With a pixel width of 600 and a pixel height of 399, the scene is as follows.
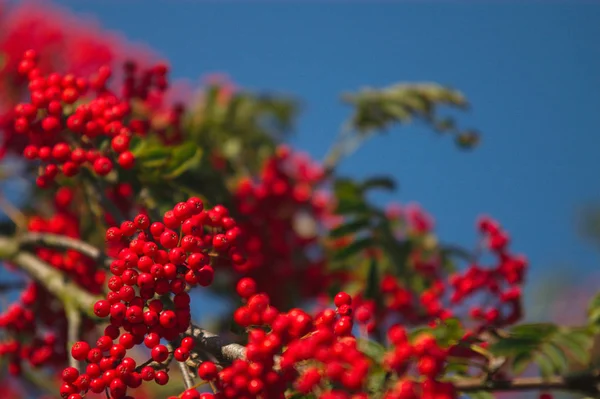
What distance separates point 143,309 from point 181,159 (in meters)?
0.81

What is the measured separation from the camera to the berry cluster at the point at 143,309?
1.73m

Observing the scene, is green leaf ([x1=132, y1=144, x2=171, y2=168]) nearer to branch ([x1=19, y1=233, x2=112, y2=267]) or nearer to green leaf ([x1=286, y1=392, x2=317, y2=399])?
branch ([x1=19, y1=233, x2=112, y2=267])

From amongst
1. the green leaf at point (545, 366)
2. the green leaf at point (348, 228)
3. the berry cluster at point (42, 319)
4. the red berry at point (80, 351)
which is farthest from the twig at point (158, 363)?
the green leaf at point (348, 228)

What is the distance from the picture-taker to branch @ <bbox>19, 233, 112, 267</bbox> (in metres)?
2.23

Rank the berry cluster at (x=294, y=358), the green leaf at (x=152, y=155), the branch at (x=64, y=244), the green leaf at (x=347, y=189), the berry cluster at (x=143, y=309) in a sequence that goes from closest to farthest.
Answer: the berry cluster at (x=294, y=358) < the berry cluster at (x=143, y=309) < the branch at (x=64, y=244) < the green leaf at (x=152, y=155) < the green leaf at (x=347, y=189)

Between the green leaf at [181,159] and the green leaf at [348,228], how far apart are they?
89 cm

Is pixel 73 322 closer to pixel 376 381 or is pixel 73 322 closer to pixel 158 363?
pixel 158 363

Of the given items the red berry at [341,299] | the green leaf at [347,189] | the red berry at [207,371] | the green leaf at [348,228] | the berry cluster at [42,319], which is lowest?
the red berry at [207,371]

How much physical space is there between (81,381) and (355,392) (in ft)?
2.57

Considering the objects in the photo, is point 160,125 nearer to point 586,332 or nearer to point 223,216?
point 223,216

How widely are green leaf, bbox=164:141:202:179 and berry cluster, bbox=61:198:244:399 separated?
0.63 metres

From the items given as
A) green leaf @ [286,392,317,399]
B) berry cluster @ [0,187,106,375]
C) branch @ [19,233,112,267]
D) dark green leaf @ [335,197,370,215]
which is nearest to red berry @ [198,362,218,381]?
green leaf @ [286,392,317,399]

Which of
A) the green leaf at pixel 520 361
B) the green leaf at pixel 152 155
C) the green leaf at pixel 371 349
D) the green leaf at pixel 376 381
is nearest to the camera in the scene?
the green leaf at pixel 376 381

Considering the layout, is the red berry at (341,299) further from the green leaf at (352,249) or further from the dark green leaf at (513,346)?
the green leaf at (352,249)
